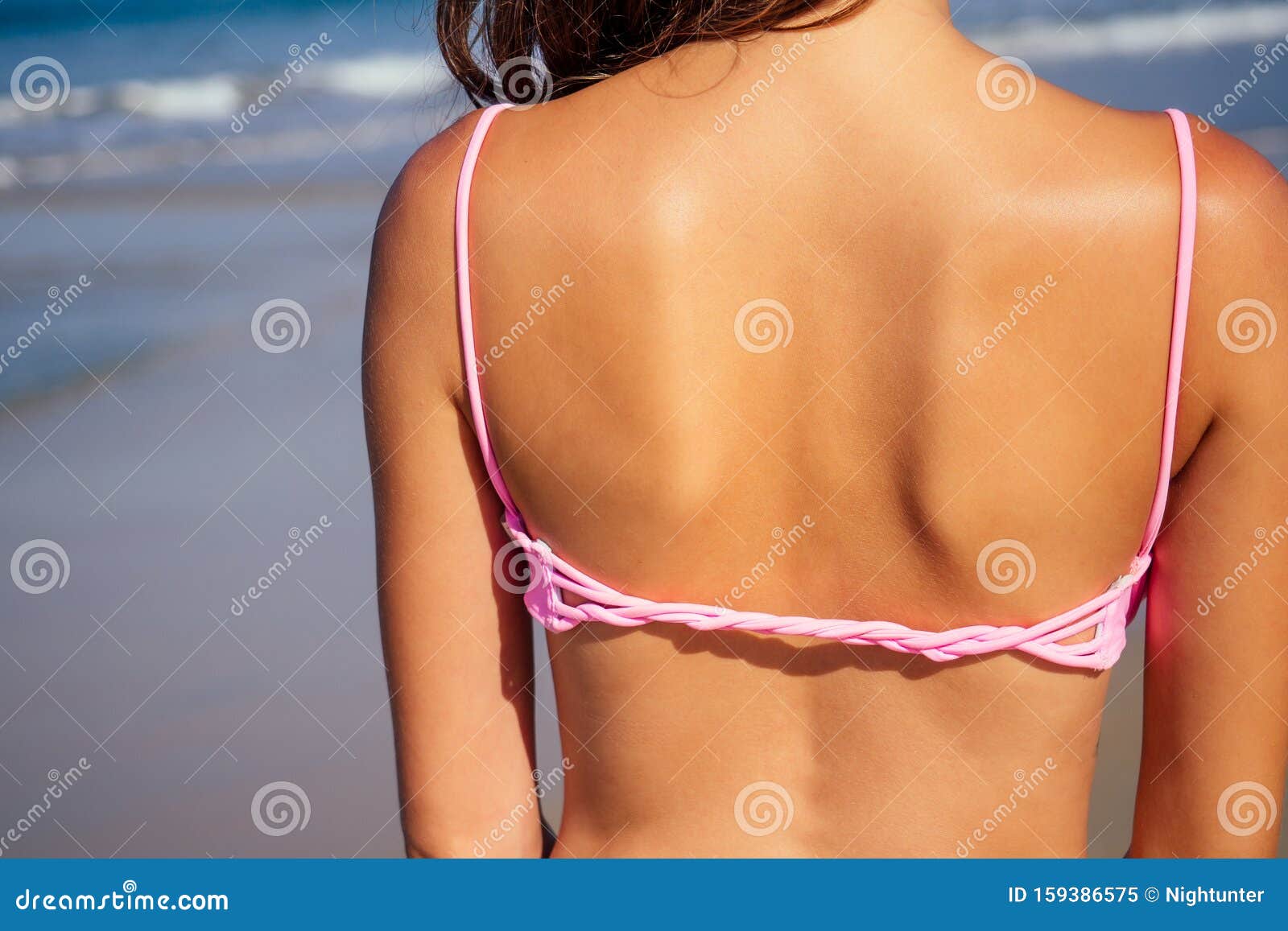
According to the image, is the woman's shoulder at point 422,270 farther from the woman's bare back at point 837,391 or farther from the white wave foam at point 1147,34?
the white wave foam at point 1147,34

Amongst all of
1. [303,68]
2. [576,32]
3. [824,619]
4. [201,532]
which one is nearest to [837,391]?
[824,619]

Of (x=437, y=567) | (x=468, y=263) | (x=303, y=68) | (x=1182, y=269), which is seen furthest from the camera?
(x=303, y=68)

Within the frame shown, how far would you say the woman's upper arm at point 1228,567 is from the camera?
1176 mm

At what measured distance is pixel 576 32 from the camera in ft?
4.43

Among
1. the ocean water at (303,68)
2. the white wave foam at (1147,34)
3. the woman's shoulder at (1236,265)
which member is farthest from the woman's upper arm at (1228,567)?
the white wave foam at (1147,34)

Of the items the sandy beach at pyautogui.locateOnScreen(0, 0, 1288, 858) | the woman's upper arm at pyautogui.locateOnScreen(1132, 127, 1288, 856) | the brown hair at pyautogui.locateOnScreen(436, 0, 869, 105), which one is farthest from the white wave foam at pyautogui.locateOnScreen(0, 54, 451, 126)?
the woman's upper arm at pyautogui.locateOnScreen(1132, 127, 1288, 856)

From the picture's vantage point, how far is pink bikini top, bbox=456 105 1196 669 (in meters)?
A: 1.28

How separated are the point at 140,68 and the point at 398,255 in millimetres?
8174

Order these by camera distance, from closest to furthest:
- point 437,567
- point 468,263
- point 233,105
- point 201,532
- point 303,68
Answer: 1. point 468,263
2. point 437,567
3. point 201,532
4. point 233,105
5. point 303,68

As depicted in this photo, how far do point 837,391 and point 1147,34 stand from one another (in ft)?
23.8

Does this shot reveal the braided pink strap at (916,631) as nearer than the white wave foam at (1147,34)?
Yes

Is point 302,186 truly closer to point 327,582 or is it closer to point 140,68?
point 140,68

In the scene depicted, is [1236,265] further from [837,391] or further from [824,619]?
[824,619]

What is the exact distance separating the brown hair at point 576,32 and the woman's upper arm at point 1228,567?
1.46ft
